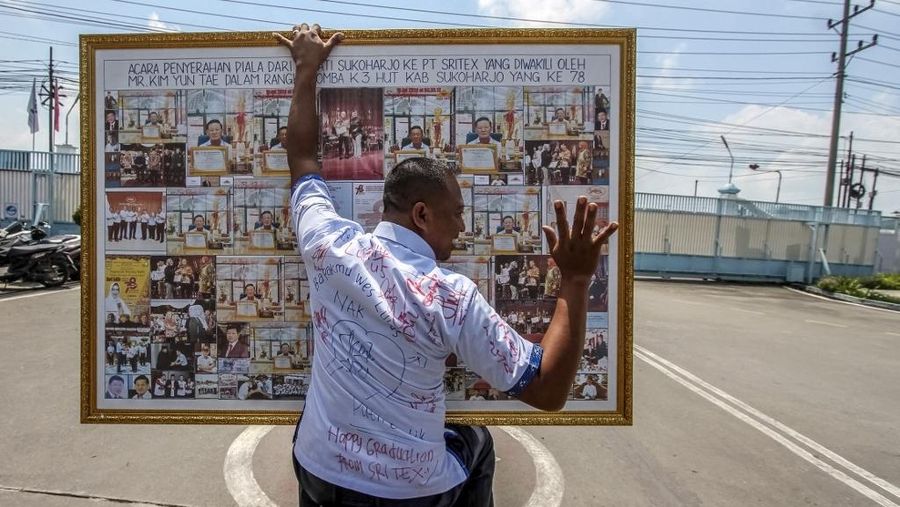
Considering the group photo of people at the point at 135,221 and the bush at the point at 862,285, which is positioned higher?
the group photo of people at the point at 135,221

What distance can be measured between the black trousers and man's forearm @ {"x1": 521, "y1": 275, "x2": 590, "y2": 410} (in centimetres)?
36

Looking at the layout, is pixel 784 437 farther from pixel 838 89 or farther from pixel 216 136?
pixel 838 89

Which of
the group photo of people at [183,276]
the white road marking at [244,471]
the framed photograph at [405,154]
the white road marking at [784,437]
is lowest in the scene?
the white road marking at [784,437]

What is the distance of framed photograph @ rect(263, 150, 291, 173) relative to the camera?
6.98 feet

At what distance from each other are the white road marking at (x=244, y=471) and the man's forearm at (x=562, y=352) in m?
2.32

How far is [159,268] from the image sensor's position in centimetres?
217

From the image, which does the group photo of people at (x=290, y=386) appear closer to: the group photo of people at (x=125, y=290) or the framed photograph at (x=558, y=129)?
the group photo of people at (x=125, y=290)

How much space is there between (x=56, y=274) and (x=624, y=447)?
11183 millimetres

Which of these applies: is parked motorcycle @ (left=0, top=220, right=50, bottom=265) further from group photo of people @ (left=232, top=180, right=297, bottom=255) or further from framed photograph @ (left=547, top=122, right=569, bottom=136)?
framed photograph @ (left=547, top=122, right=569, bottom=136)

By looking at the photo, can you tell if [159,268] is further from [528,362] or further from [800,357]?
[800,357]

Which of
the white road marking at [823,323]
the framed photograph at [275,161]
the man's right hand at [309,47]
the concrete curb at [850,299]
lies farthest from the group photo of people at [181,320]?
the concrete curb at [850,299]

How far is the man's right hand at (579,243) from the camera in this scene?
62.3 inches

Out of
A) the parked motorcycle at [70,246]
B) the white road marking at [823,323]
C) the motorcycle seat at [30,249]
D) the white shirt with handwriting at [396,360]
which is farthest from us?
the white road marking at [823,323]

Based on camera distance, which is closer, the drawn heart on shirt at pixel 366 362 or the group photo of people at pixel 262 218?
the drawn heart on shirt at pixel 366 362
